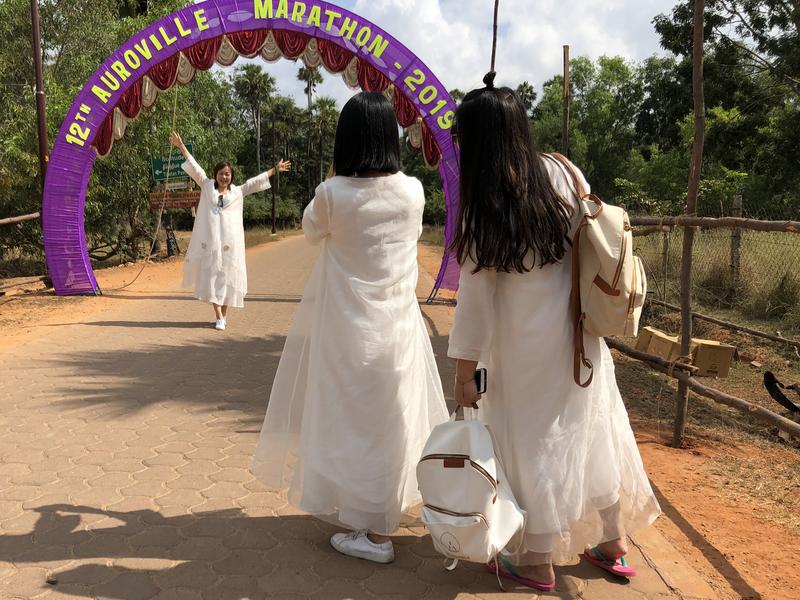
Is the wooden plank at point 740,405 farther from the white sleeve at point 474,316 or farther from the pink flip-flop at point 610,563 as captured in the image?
the white sleeve at point 474,316

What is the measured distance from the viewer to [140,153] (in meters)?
16.0

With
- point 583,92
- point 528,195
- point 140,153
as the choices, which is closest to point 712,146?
point 140,153

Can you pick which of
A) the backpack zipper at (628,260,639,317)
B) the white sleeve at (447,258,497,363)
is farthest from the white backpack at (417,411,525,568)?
the backpack zipper at (628,260,639,317)

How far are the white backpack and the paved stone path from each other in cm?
43

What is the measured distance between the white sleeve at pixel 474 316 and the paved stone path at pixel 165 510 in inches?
37.9

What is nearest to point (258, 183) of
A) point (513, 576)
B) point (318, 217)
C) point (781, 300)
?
point (318, 217)

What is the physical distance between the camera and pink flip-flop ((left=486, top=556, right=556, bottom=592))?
7.64 ft

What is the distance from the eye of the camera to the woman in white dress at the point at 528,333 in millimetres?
2092

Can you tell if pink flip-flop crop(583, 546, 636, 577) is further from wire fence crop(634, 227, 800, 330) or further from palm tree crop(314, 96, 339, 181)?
palm tree crop(314, 96, 339, 181)

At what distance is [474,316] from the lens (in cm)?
218

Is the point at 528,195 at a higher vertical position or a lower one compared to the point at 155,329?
higher

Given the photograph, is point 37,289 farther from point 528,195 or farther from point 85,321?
point 528,195

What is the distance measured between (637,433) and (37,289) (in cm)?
1058

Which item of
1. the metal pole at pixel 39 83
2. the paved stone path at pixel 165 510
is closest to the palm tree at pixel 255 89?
the metal pole at pixel 39 83
